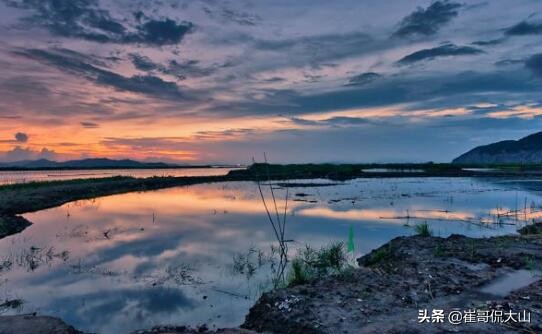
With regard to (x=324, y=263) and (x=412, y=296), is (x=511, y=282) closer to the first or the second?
(x=412, y=296)

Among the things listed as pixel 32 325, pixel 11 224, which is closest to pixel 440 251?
pixel 32 325

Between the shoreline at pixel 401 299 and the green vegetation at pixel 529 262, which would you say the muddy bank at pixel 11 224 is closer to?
the shoreline at pixel 401 299


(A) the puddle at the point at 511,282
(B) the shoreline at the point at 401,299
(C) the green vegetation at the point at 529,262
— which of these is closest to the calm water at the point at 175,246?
(B) the shoreline at the point at 401,299

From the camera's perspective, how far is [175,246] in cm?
1723

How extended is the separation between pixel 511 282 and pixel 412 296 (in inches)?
121

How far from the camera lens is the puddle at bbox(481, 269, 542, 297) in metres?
9.49

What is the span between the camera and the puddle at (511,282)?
9494 mm

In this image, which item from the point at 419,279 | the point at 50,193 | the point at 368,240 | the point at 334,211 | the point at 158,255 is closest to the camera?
the point at 419,279

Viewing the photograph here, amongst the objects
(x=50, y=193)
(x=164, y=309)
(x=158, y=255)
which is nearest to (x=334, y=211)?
(x=158, y=255)

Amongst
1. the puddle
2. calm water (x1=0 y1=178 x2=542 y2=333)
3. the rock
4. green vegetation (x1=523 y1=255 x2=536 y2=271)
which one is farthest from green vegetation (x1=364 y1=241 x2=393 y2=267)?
the rock

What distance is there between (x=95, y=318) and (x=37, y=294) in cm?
278

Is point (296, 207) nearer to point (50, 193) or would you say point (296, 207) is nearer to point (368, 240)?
point (368, 240)

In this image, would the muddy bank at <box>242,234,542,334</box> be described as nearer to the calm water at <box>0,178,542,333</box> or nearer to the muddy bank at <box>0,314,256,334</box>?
the muddy bank at <box>0,314,256,334</box>

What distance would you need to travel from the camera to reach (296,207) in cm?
2870
